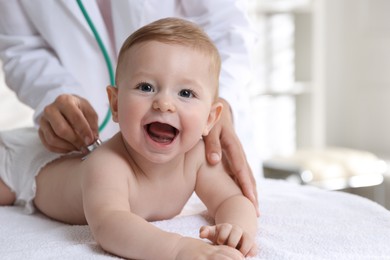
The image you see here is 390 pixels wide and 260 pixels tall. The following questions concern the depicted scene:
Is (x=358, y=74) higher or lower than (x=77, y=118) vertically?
lower

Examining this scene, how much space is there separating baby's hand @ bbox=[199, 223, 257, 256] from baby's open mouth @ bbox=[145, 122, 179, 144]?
0.17 m

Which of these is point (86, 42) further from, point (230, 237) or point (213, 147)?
point (230, 237)

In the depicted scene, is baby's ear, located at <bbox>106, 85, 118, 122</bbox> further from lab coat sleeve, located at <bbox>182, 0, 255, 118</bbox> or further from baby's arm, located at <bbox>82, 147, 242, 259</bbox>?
lab coat sleeve, located at <bbox>182, 0, 255, 118</bbox>

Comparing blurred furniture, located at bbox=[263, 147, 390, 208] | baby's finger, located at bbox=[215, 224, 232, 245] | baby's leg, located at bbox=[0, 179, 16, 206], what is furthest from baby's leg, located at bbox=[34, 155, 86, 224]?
blurred furniture, located at bbox=[263, 147, 390, 208]

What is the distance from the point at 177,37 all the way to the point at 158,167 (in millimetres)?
227

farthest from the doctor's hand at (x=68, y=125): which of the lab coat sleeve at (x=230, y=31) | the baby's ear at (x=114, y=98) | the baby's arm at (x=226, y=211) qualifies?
the lab coat sleeve at (x=230, y=31)

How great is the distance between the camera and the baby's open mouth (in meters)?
0.98

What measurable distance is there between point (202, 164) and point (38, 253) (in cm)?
37

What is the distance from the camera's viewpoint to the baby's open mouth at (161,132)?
984mm

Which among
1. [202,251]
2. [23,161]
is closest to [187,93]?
[202,251]

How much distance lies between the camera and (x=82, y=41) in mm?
1524

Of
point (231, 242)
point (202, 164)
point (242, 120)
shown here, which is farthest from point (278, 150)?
point (231, 242)

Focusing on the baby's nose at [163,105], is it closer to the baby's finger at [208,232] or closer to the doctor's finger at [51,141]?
the baby's finger at [208,232]

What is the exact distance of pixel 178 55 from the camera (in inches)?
38.8
